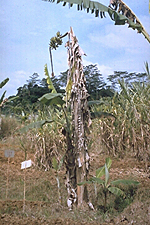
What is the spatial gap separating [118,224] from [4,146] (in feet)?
19.0

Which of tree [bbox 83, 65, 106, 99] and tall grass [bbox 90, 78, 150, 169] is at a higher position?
tree [bbox 83, 65, 106, 99]

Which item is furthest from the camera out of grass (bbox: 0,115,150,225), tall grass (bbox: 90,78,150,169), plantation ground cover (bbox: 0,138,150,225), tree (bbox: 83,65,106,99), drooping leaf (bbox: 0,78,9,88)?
tree (bbox: 83,65,106,99)

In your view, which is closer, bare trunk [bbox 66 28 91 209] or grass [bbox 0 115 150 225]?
grass [bbox 0 115 150 225]

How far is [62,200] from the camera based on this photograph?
3918 millimetres

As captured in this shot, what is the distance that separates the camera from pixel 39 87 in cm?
1269

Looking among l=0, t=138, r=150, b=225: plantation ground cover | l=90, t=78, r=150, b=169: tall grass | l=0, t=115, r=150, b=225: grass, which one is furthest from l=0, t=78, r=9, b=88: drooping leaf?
l=90, t=78, r=150, b=169: tall grass

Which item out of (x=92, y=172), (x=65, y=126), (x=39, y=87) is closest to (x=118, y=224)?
(x=65, y=126)

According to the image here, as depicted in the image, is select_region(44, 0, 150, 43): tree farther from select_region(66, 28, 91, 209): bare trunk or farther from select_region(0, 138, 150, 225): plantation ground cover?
select_region(0, 138, 150, 225): plantation ground cover

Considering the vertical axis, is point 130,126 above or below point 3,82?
below

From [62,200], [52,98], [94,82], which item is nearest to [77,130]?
[52,98]

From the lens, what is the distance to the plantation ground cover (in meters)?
2.57

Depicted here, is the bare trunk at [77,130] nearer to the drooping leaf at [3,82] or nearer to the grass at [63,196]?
the grass at [63,196]

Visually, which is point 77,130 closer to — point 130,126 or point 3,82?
point 130,126

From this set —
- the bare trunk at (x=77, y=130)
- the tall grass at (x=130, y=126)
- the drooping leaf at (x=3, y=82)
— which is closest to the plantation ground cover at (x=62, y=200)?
the bare trunk at (x=77, y=130)
